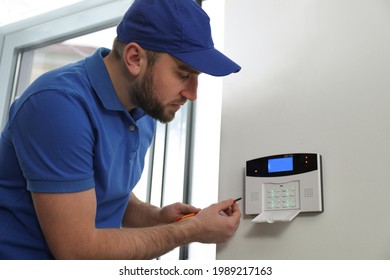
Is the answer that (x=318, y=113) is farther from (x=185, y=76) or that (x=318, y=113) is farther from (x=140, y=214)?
(x=140, y=214)

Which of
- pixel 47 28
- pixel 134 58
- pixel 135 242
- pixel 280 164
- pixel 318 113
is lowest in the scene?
pixel 135 242

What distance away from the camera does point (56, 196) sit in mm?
820

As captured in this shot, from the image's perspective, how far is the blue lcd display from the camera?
→ 106cm

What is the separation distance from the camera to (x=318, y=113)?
1.06 meters

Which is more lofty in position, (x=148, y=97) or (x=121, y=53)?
(x=121, y=53)

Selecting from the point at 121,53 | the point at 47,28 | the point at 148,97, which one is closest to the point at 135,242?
the point at 148,97

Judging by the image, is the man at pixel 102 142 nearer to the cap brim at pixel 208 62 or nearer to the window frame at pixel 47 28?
the cap brim at pixel 208 62

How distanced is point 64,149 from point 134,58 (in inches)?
11.5

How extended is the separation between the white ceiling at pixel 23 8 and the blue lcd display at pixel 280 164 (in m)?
1.23

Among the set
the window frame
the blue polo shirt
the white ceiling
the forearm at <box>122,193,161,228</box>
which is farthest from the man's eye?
the white ceiling

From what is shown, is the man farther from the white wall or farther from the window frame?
the window frame

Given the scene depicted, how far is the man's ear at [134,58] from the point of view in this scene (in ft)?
3.23
